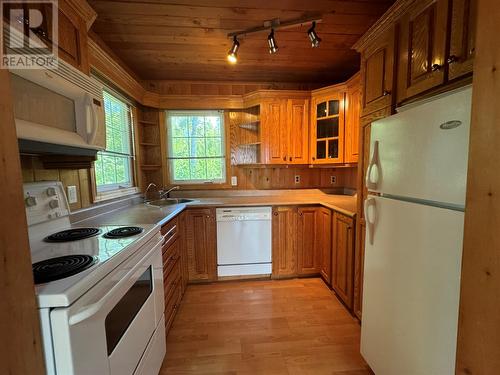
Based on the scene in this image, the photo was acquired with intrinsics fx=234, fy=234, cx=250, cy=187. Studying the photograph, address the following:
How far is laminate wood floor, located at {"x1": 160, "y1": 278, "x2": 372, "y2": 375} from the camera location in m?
1.50

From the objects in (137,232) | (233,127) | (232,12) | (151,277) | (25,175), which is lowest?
(151,277)

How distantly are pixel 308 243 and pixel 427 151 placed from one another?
6.11 ft

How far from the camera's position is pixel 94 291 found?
762 mm

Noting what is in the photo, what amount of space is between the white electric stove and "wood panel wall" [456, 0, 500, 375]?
44.0 inches

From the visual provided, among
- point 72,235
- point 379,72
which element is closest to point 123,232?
point 72,235

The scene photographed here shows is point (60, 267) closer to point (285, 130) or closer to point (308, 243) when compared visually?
point (308, 243)

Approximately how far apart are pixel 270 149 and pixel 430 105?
1.95 m

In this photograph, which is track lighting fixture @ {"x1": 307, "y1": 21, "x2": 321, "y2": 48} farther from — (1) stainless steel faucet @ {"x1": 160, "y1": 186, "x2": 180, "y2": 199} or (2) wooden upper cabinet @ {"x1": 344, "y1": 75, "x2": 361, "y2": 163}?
(1) stainless steel faucet @ {"x1": 160, "y1": 186, "x2": 180, "y2": 199}

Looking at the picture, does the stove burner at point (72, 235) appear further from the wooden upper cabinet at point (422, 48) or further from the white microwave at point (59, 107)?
the wooden upper cabinet at point (422, 48)

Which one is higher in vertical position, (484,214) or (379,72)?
(379,72)

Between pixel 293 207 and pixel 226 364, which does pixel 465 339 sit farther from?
pixel 293 207

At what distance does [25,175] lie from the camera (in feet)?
3.97

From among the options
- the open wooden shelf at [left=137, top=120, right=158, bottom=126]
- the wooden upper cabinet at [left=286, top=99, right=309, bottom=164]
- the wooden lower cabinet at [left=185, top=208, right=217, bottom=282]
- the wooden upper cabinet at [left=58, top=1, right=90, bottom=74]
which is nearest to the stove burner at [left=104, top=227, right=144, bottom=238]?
the wooden upper cabinet at [left=58, top=1, right=90, bottom=74]

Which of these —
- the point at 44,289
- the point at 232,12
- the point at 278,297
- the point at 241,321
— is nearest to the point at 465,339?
the point at 44,289
